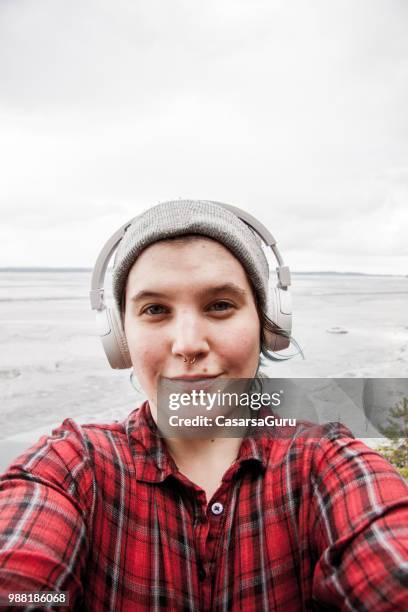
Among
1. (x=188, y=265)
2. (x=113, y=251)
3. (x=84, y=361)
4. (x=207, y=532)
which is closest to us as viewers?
(x=207, y=532)

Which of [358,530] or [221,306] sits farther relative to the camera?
[221,306]

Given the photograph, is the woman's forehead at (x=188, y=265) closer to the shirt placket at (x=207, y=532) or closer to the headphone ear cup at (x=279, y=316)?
the headphone ear cup at (x=279, y=316)

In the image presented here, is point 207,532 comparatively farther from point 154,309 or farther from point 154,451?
point 154,309

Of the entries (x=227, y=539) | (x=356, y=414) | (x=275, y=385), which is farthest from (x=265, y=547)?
(x=356, y=414)

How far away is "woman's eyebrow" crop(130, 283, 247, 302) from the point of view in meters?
1.34

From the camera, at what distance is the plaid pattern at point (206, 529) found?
41.0 inches

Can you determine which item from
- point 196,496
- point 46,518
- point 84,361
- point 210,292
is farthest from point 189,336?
point 84,361

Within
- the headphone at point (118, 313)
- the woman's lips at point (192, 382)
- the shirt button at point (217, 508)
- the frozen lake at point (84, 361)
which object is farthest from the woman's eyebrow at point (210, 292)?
the frozen lake at point (84, 361)

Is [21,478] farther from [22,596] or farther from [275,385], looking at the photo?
[275,385]

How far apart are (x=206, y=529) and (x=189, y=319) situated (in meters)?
→ 0.61

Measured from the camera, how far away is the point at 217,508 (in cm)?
129

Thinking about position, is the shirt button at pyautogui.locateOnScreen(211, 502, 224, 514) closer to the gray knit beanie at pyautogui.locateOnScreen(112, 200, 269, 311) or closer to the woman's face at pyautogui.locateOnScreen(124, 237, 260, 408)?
the woman's face at pyautogui.locateOnScreen(124, 237, 260, 408)

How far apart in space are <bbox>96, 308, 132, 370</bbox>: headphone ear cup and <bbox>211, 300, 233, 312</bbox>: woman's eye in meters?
0.55

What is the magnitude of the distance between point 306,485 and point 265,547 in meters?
0.20
